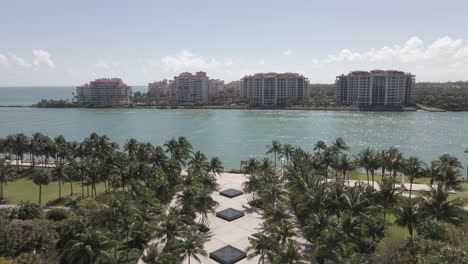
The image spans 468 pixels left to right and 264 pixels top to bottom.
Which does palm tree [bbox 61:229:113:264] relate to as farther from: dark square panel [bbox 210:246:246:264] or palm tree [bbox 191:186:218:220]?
palm tree [bbox 191:186:218:220]

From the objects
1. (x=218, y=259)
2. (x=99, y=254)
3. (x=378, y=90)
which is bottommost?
(x=218, y=259)

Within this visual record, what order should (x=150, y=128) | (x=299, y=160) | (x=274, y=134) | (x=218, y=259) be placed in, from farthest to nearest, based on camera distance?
1. (x=150, y=128)
2. (x=274, y=134)
3. (x=299, y=160)
4. (x=218, y=259)

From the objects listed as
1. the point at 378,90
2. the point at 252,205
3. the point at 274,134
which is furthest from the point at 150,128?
the point at 378,90

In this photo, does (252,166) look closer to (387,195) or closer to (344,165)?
(344,165)

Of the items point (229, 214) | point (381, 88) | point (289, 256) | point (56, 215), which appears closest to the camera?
point (289, 256)

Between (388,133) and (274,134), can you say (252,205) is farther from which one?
(388,133)

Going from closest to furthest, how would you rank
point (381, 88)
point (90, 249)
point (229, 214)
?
point (90, 249)
point (229, 214)
point (381, 88)

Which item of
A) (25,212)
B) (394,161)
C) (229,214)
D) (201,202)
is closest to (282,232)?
(201,202)

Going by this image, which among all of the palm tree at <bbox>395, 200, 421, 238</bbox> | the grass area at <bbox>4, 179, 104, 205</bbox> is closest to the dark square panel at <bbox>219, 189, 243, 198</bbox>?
the grass area at <bbox>4, 179, 104, 205</bbox>
